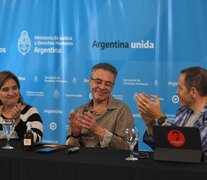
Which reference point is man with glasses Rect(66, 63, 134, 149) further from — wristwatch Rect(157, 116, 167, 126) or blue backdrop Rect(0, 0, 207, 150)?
blue backdrop Rect(0, 0, 207, 150)

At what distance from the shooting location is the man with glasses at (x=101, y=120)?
3.14 meters

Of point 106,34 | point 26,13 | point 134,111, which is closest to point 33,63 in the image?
point 26,13

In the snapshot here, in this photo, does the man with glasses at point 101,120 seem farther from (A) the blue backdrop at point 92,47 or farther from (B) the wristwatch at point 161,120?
(A) the blue backdrop at point 92,47

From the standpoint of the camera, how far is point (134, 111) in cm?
505

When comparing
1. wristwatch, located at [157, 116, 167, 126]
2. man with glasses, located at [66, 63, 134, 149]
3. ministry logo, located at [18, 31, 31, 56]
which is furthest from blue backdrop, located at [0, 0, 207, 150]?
wristwatch, located at [157, 116, 167, 126]

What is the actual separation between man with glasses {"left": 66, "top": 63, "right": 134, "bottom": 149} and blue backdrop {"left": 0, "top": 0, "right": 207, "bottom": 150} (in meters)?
Answer: 1.50

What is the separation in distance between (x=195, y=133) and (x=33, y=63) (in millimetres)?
3406

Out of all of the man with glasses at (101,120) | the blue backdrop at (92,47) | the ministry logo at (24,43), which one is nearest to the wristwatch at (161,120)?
the man with glasses at (101,120)

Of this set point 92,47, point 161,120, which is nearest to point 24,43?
point 92,47

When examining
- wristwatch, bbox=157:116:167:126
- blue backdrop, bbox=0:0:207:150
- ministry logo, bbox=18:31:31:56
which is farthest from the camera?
ministry logo, bbox=18:31:31:56

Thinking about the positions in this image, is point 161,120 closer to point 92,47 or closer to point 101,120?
point 101,120

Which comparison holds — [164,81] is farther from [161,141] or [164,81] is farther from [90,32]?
[161,141]

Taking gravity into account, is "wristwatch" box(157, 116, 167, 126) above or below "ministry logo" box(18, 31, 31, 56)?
below

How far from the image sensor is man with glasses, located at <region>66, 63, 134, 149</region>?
10.3 ft
